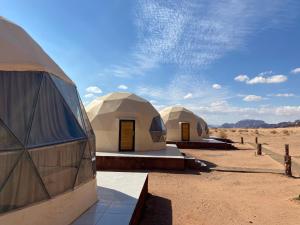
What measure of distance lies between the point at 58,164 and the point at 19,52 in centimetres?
189

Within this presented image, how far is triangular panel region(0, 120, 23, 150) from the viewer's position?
3706 mm

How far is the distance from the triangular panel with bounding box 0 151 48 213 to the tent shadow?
147 inches

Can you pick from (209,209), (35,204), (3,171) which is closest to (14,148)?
(3,171)

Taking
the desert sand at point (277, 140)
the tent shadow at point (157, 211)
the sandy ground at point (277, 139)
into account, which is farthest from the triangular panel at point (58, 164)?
the sandy ground at point (277, 139)

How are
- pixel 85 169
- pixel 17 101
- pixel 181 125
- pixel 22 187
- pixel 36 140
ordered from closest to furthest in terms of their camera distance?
1. pixel 22 187
2. pixel 17 101
3. pixel 36 140
4. pixel 85 169
5. pixel 181 125

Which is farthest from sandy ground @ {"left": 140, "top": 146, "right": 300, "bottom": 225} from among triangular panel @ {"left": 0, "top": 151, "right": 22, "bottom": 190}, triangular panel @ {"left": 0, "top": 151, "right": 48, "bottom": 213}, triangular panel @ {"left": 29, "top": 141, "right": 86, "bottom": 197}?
triangular panel @ {"left": 0, "top": 151, "right": 22, "bottom": 190}

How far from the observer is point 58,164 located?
15.7 ft

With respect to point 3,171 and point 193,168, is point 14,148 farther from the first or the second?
point 193,168

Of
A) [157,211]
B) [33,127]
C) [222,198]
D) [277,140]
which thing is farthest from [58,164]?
[277,140]

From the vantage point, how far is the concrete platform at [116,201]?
5504mm

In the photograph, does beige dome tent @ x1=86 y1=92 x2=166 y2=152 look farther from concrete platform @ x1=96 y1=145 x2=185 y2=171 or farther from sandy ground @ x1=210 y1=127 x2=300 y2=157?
sandy ground @ x1=210 y1=127 x2=300 y2=157

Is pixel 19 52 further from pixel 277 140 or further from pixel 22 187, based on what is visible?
pixel 277 140

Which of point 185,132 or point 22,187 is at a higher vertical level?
point 185,132

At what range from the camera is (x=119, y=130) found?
16.2m
